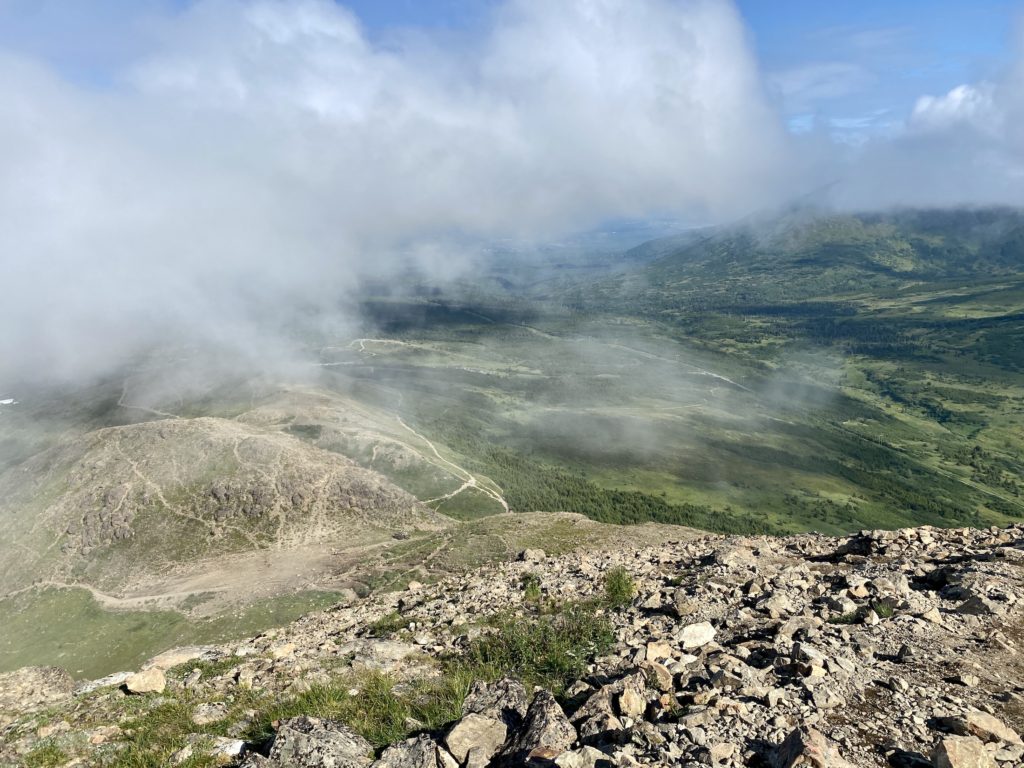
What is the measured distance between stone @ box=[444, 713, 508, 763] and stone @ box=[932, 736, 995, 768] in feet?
26.9

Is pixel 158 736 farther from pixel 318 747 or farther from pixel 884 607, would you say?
pixel 884 607

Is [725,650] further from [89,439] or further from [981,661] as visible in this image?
[89,439]

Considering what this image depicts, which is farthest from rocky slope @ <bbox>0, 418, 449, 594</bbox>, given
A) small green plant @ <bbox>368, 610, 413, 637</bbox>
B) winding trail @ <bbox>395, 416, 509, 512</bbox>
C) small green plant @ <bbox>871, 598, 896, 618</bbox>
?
small green plant @ <bbox>871, 598, 896, 618</bbox>

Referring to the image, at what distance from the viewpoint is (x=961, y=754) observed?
9688mm

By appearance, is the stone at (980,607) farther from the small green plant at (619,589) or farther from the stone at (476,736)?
the stone at (476,736)

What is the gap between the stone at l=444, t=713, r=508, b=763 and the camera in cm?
1160

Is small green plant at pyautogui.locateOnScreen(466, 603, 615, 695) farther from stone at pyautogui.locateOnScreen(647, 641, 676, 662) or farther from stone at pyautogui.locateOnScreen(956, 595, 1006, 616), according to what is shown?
stone at pyautogui.locateOnScreen(956, 595, 1006, 616)

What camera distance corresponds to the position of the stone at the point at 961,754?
956cm

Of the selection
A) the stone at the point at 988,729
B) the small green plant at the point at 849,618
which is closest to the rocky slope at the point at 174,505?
the small green plant at the point at 849,618

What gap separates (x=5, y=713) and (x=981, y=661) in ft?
98.7

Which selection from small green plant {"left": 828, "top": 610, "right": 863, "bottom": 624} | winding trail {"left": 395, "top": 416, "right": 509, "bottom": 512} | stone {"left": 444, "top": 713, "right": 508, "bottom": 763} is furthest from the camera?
winding trail {"left": 395, "top": 416, "right": 509, "bottom": 512}

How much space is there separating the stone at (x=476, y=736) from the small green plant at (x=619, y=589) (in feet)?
35.6

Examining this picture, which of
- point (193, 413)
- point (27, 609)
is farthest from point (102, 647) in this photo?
point (193, 413)

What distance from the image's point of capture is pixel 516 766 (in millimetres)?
10992
